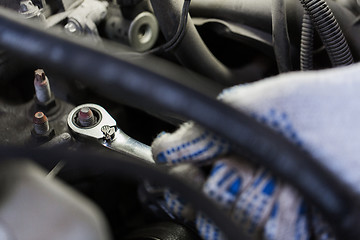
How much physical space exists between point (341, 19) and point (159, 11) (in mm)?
349

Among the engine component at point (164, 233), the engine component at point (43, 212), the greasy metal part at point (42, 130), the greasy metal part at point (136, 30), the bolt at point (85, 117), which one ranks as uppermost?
the greasy metal part at point (136, 30)

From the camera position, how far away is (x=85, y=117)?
76cm

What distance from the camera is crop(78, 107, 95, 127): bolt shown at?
2.49 ft

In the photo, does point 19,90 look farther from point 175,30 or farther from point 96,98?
point 175,30

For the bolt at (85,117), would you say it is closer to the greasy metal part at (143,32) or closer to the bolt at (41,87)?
the bolt at (41,87)

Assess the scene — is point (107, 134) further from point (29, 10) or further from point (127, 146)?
point (29, 10)

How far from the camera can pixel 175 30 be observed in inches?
33.2

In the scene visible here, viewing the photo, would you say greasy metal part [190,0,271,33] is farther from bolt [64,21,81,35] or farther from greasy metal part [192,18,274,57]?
bolt [64,21,81,35]

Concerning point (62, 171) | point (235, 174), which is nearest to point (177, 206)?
point (235, 174)

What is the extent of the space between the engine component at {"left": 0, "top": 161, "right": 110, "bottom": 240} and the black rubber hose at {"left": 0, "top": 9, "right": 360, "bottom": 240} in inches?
4.7

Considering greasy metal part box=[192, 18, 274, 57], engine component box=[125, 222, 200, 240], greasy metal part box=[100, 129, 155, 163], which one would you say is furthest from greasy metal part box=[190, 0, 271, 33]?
engine component box=[125, 222, 200, 240]

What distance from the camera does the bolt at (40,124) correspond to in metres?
0.76

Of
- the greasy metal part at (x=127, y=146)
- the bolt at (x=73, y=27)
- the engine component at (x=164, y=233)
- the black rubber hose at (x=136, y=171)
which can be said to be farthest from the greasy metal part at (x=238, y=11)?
the black rubber hose at (x=136, y=171)

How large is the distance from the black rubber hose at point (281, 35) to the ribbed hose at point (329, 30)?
0.06 m
